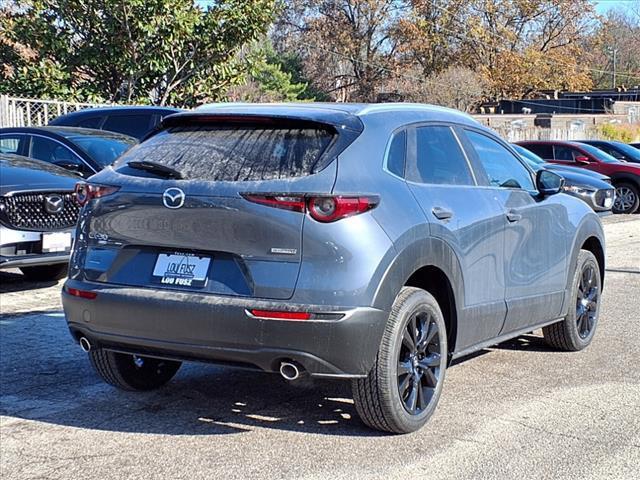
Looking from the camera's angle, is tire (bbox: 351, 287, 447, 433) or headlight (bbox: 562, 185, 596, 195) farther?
headlight (bbox: 562, 185, 596, 195)

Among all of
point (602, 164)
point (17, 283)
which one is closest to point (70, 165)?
point (17, 283)

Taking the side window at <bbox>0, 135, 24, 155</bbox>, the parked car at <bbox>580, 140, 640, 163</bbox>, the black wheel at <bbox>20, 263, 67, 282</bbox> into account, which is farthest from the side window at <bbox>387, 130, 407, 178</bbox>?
the parked car at <bbox>580, 140, 640, 163</bbox>

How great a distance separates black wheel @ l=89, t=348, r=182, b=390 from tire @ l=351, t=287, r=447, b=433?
1.45m

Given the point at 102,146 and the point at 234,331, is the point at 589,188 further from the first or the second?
the point at 234,331

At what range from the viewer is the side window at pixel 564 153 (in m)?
21.6

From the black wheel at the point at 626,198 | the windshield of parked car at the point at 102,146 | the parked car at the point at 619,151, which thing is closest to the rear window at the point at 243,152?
the windshield of parked car at the point at 102,146

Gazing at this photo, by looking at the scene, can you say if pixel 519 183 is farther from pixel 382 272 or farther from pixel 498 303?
pixel 382 272

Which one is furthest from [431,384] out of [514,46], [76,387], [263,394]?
[514,46]

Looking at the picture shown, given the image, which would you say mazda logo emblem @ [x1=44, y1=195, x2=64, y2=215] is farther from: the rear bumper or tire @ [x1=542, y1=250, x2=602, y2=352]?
tire @ [x1=542, y1=250, x2=602, y2=352]

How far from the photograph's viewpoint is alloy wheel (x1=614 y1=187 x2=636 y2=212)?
2111cm

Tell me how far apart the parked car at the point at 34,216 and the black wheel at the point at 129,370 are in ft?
10.1

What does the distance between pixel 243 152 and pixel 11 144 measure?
7.64 m

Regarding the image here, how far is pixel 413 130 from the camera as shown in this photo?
17.9ft

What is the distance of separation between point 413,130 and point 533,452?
6.31ft
